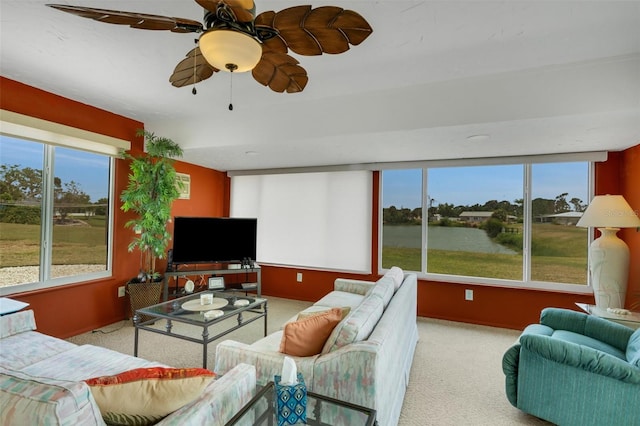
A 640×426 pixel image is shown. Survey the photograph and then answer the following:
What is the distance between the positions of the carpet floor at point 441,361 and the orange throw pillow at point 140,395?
1.60 m

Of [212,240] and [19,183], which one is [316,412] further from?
[19,183]

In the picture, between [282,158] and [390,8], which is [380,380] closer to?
[390,8]

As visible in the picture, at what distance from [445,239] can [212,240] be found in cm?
326

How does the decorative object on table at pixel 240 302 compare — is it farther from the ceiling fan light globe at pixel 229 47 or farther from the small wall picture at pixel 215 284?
the ceiling fan light globe at pixel 229 47

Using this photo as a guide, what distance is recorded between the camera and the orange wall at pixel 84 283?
276 cm

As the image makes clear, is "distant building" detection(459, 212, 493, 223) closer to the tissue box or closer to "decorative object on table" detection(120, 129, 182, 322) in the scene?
the tissue box

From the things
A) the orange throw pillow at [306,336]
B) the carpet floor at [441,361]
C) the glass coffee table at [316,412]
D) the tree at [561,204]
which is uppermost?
the tree at [561,204]

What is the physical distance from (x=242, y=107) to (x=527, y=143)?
3.02m

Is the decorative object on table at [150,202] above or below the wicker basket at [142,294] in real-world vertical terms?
above

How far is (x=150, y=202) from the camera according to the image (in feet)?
11.4

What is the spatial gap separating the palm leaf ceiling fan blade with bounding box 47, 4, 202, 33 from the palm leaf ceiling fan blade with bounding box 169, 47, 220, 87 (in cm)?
25

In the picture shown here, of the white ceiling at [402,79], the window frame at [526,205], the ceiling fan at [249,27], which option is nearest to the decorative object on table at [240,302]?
the white ceiling at [402,79]

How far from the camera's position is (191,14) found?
5.94ft

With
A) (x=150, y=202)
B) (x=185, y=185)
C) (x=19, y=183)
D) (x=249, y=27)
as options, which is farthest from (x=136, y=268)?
(x=249, y=27)
